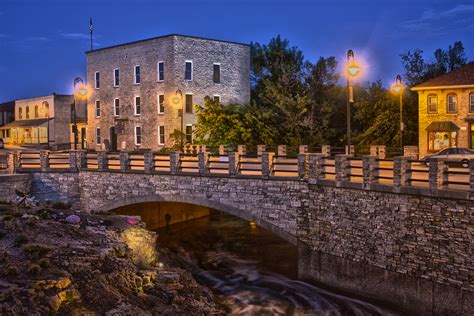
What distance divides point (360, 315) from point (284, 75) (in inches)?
1200

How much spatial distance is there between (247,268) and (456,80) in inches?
891

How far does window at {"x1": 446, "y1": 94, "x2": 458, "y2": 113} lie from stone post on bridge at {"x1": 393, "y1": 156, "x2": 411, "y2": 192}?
23603mm

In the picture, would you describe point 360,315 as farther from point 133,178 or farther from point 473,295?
point 133,178

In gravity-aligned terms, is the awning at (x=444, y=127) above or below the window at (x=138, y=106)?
below

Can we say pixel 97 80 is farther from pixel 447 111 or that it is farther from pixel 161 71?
pixel 447 111

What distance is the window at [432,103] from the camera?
41.4 metres

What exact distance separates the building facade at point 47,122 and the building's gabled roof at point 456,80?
38.8m

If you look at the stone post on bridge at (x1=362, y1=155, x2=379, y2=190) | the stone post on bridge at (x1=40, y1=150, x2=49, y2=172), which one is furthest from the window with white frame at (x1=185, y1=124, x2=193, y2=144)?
the stone post on bridge at (x1=362, y1=155, x2=379, y2=190)

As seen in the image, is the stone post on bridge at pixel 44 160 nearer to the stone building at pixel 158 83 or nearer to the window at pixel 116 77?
the stone building at pixel 158 83

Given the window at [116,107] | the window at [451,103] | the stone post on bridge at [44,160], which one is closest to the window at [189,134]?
the window at [116,107]

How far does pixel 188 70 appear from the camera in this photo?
46875 mm

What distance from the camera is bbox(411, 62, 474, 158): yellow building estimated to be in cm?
4019

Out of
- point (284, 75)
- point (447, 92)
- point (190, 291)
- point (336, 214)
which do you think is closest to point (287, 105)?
point (284, 75)

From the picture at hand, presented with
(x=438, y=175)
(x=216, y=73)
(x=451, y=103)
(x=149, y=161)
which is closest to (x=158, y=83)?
(x=216, y=73)
